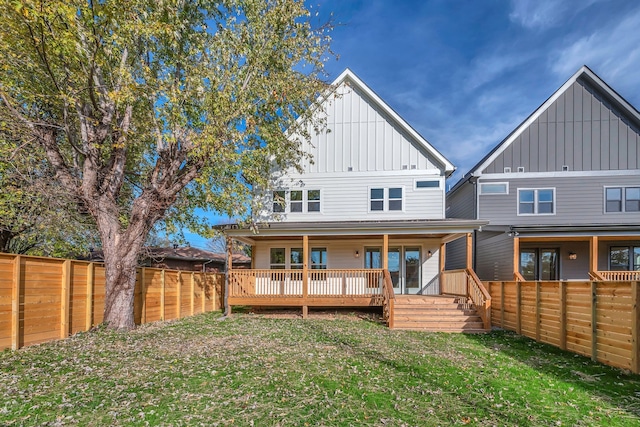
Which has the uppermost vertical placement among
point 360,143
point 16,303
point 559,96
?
point 559,96

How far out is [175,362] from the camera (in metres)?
5.79

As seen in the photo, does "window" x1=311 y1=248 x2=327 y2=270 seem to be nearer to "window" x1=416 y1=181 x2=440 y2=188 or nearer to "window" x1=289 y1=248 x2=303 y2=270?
"window" x1=289 y1=248 x2=303 y2=270

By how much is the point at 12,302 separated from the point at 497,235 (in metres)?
15.9

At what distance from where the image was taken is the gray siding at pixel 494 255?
13.4 metres

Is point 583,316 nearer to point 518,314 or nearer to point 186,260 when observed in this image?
point 518,314

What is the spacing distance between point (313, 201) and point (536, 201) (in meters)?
10.1

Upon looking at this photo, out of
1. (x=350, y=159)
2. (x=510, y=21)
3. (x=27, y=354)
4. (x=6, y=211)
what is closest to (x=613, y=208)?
(x=510, y=21)

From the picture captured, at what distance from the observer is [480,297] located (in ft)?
32.8

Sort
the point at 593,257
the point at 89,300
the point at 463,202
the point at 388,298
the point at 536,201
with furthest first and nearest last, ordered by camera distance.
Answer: the point at 463,202 < the point at 536,201 < the point at 593,257 < the point at 388,298 < the point at 89,300

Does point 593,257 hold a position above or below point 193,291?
above

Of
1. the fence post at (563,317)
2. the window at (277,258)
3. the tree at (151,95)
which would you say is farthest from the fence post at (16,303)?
the fence post at (563,317)

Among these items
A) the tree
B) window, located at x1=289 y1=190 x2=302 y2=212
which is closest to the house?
window, located at x1=289 y1=190 x2=302 y2=212

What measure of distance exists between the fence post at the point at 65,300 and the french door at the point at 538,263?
1647 centimetres

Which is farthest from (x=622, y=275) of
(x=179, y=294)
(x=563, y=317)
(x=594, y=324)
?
(x=179, y=294)
